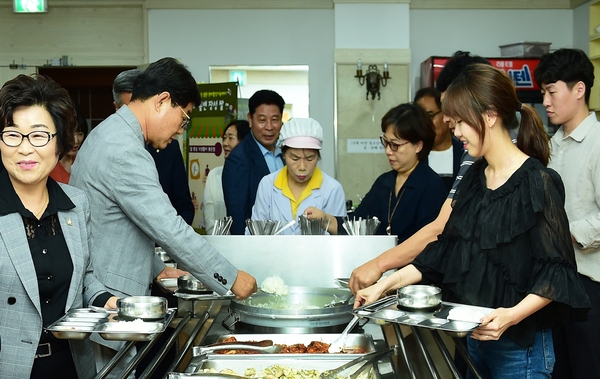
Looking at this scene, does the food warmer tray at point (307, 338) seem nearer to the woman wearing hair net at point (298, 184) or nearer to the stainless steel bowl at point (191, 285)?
the stainless steel bowl at point (191, 285)

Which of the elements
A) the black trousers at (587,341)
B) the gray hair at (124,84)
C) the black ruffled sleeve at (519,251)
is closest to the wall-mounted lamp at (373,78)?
the gray hair at (124,84)

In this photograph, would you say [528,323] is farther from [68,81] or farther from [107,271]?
[68,81]

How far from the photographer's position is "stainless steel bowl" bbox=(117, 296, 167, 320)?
5.16 ft

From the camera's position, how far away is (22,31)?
6430 millimetres

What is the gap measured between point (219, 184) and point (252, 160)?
1147mm

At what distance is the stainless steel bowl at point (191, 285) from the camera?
7.06 ft

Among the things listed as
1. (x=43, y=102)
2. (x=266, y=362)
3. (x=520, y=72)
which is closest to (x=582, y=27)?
(x=520, y=72)

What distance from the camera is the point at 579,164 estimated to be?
2674mm

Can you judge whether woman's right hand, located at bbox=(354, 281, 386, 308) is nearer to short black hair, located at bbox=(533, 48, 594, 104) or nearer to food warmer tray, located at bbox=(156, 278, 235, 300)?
food warmer tray, located at bbox=(156, 278, 235, 300)

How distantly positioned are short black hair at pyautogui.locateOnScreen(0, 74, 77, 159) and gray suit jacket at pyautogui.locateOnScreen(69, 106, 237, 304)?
233mm

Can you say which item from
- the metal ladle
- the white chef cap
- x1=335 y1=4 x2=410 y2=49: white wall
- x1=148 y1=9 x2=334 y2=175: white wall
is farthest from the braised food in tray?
x1=335 y1=4 x2=410 y2=49: white wall

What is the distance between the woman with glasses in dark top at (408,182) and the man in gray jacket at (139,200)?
872 mm

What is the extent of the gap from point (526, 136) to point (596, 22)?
15.8 feet

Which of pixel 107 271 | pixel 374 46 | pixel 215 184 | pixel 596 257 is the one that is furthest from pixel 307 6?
pixel 107 271
